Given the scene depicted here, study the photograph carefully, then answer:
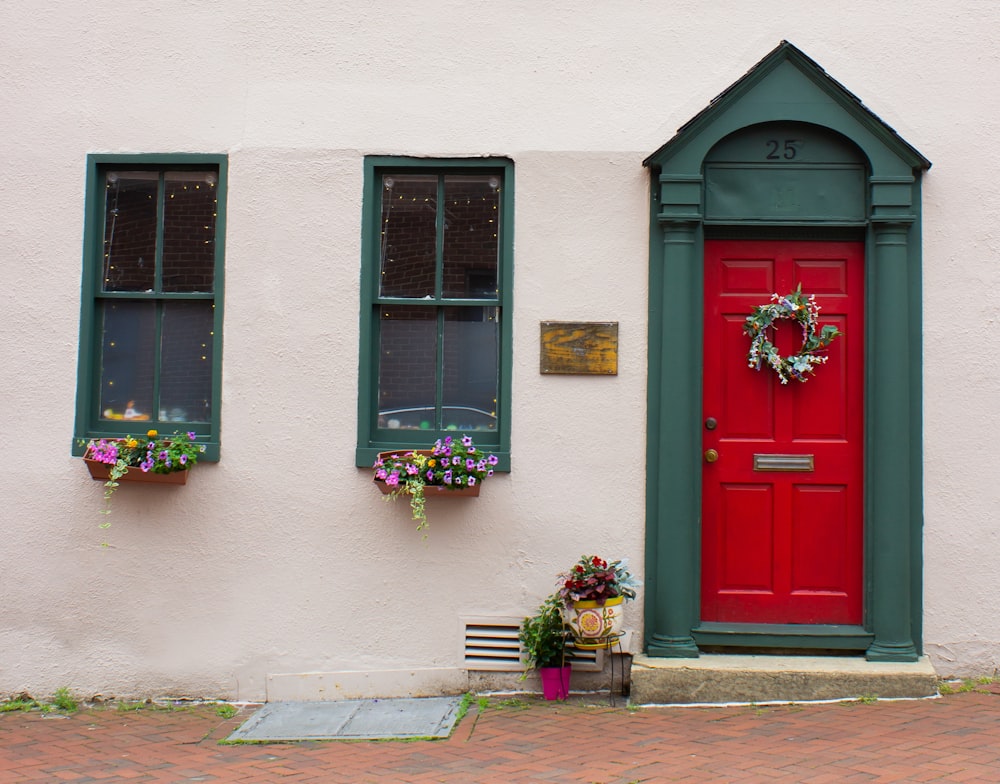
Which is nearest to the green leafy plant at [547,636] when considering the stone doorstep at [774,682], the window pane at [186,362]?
the stone doorstep at [774,682]

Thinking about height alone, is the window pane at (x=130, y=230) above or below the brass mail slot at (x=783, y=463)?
above

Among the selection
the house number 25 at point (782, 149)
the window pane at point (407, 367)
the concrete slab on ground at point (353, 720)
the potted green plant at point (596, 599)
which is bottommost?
the concrete slab on ground at point (353, 720)

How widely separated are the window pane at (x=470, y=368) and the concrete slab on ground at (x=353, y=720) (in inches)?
60.0

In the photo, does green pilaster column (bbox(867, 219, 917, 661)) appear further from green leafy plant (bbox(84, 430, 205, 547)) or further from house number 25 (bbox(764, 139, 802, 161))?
green leafy plant (bbox(84, 430, 205, 547))

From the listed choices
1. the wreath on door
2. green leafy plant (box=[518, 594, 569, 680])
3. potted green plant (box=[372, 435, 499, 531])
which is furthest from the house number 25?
green leafy plant (box=[518, 594, 569, 680])

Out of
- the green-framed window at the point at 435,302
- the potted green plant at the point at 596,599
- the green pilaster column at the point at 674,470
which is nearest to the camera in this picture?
the potted green plant at the point at 596,599

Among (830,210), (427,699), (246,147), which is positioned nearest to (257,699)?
(427,699)

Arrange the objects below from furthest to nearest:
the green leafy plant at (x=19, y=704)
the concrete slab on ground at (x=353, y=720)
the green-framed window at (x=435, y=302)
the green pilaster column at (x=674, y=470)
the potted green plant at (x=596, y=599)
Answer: the green-framed window at (x=435, y=302) → the green leafy plant at (x=19, y=704) → the green pilaster column at (x=674, y=470) → the potted green plant at (x=596, y=599) → the concrete slab on ground at (x=353, y=720)

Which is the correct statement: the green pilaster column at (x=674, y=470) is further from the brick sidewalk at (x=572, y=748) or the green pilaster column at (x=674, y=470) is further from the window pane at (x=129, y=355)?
the window pane at (x=129, y=355)

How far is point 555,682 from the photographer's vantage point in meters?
5.46

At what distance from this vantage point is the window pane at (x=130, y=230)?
5.95 meters

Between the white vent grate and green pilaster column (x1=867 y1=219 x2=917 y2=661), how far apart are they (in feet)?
4.94

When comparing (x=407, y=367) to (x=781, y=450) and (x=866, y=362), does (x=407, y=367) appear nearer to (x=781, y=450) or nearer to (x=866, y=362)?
(x=781, y=450)

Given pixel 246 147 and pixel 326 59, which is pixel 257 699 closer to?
pixel 246 147
